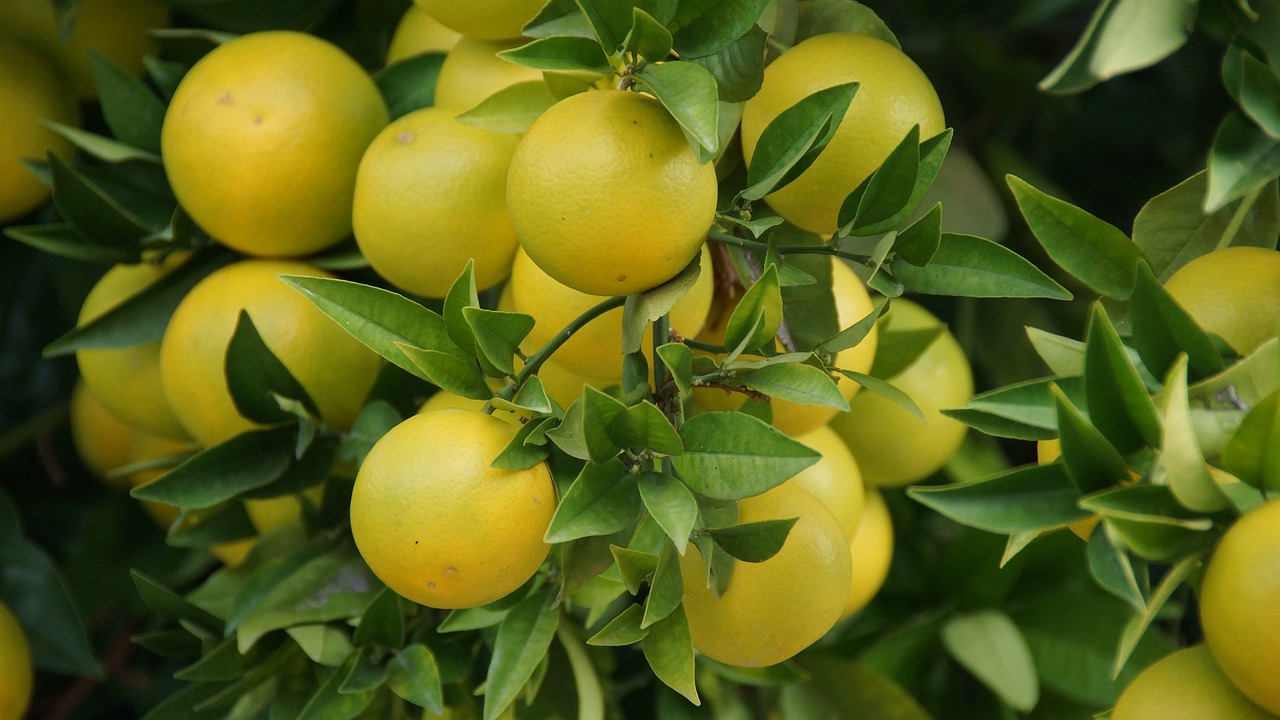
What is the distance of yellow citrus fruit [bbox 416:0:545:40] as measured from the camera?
0.80 m

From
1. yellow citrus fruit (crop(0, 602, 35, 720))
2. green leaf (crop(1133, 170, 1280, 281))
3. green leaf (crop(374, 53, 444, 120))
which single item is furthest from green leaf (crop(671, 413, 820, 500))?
yellow citrus fruit (crop(0, 602, 35, 720))

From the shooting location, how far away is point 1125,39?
1.97 feet

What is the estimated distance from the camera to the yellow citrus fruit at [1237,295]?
0.64 m

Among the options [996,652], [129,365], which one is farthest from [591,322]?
[996,652]

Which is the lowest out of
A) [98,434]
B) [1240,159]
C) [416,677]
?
[98,434]

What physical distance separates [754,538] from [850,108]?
0.27 m

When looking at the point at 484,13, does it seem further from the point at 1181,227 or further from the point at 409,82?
the point at 1181,227

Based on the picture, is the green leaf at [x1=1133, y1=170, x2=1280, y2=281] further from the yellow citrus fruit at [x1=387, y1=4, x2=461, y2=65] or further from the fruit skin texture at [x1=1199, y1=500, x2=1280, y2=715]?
the yellow citrus fruit at [x1=387, y1=4, x2=461, y2=65]

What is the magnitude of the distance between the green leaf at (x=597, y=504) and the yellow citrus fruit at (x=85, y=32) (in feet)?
2.48

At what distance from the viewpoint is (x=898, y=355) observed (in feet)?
3.08

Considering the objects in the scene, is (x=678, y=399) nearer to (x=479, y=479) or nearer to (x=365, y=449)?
(x=479, y=479)

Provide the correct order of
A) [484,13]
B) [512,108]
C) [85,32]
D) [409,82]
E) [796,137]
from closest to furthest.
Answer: [796,137] < [512,108] < [484,13] < [409,82] < [85,32]

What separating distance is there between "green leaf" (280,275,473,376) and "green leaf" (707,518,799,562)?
18cm

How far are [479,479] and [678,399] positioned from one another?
12 centimetres
